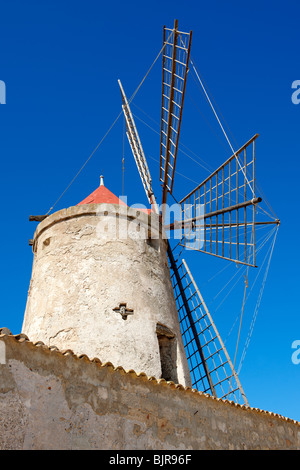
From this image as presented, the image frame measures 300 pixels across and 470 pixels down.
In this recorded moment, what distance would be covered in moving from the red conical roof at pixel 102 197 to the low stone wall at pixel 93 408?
376 cm

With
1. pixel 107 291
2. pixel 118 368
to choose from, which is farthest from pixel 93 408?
pixel 107 291

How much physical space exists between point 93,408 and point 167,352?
3230mm

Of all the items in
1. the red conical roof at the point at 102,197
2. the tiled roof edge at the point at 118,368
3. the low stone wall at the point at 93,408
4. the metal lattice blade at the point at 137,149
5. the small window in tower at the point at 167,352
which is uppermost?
the metal lattice blade at the point at 137,149

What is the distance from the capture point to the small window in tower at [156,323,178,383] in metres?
7.59

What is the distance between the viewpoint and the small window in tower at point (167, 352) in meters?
7.59

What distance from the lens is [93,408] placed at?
4664mm

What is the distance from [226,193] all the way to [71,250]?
2.85m

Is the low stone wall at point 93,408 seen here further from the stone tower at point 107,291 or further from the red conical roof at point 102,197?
the red conical roof at point 102,197

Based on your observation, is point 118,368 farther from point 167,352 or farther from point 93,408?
point 167,352

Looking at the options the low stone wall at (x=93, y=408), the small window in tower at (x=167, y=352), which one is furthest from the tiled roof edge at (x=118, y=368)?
the small window in tower at (x=167, y=352)

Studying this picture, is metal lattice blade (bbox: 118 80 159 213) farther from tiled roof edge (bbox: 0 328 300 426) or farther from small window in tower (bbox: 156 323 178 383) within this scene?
tiled roof edge (bbox: 0 328 300 426)

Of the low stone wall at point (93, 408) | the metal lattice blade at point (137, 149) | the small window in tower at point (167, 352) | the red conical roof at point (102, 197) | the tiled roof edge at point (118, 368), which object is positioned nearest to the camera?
the low stone wall at point (93, 408)
